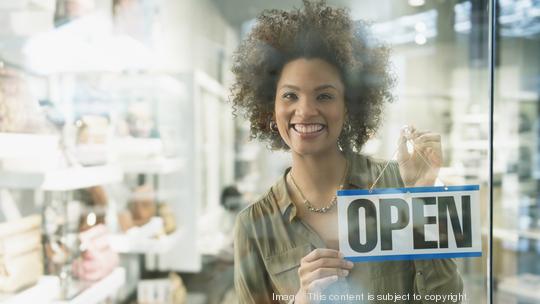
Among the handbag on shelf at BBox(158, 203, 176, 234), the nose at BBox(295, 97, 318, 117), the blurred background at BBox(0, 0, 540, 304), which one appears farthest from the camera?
the handbag on shelf at BBox(158, 203, 176, 234)

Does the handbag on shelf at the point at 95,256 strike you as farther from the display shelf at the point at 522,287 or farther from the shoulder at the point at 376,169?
the display shelf at the point at 522,287

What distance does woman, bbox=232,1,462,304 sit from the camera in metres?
1.02

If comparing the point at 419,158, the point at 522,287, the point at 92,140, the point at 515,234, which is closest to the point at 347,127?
the point at 419,158

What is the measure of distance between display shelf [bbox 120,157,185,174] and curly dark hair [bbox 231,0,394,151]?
0.34 meters

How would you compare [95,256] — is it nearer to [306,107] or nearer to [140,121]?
[140,121]

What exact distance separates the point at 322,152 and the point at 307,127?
0.07m

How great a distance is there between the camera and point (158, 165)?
52.0 inches

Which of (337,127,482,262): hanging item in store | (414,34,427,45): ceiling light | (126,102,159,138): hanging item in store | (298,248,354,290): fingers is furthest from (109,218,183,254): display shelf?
(414,34,427,45): ceiling light

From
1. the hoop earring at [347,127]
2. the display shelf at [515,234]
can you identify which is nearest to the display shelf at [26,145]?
the hoop earring at [347,127]

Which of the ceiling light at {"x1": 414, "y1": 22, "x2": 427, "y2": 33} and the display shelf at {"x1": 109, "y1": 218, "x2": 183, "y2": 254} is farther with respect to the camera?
the display shelf at {"x1": 109, "y1": 218, "x2": 183, "y2": 254}

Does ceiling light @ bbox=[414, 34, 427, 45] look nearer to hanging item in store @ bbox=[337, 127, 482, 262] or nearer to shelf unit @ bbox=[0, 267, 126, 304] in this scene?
hanging item in store @ bbox=[337, 127, 482, 262]

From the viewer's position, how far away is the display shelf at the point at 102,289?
4.17ft

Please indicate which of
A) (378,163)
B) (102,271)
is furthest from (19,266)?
(378,163)

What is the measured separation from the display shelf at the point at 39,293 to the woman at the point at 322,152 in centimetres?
55
